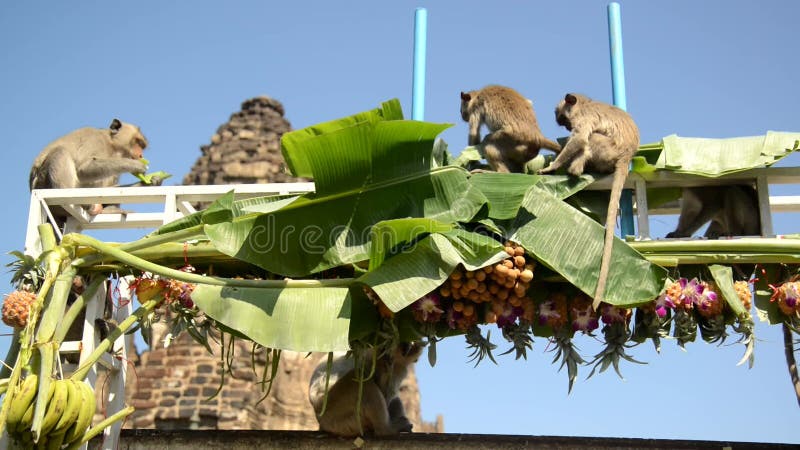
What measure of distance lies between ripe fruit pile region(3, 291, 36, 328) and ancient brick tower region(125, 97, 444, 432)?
8.32 m

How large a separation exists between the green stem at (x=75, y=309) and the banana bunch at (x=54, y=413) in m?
0.38

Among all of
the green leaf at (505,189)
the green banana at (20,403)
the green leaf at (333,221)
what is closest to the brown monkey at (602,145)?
the green leaf at (505,189)

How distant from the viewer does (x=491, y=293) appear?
6.43 meters

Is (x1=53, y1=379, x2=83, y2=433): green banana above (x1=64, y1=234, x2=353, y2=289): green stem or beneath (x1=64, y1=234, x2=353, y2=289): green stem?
beneath

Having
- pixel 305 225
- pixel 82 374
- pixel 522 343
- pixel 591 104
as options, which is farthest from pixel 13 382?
pixel 591 104

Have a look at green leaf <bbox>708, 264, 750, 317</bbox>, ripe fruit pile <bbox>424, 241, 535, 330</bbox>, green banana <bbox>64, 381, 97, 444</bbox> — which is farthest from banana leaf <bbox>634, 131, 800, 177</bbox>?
green banana <bbox>64, 381, 97, 444</bbox>

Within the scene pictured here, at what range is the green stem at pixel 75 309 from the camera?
6555 millimetres

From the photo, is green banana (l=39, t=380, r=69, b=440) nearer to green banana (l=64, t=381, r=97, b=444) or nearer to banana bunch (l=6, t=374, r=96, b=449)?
banana bunch (l=6, t=374, r=96, b=449)

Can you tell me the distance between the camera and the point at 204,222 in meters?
6.68

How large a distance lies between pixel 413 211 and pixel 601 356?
1.48 m

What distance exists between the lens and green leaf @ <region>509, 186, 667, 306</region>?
6.35m

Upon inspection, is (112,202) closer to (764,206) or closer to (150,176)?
(150,176)

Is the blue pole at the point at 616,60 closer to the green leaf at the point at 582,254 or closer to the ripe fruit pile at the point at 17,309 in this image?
the green leaf at the point at 582,254

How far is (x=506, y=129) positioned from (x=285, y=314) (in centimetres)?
226
